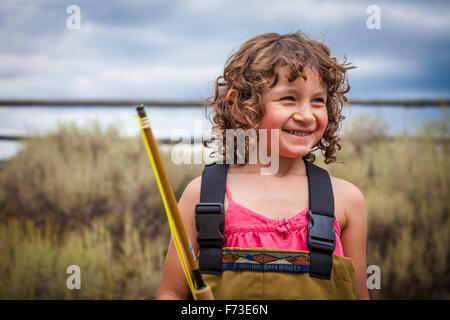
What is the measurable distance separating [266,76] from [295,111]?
0.16m

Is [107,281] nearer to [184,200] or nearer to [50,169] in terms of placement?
[50,169]

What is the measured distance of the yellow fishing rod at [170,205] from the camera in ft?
3.10

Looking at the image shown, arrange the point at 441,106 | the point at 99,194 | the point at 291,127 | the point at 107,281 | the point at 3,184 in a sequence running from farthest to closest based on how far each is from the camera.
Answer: the point at 441,106 < the point at 3,184 < the point at 99,194 < the point at 107,281 < the point at 291,127

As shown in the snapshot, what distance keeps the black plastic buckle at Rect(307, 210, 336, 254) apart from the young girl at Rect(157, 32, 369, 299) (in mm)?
16

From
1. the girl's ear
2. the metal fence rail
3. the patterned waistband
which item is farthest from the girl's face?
the metal fence rail

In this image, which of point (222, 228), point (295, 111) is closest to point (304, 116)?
point (295, 111)

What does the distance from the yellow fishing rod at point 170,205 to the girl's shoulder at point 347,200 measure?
1.92ft

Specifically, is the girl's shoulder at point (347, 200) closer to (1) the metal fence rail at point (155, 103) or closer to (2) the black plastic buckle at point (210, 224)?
(2) the black plastic buckle at point (210, 224)

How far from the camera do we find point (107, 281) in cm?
306

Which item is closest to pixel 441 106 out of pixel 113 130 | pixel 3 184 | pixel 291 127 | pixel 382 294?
pixel 382 294

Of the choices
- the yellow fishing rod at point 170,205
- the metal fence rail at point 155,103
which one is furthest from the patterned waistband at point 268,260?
the metal fence rail at point 155,103

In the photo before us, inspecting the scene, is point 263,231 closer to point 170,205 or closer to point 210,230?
point 210,230

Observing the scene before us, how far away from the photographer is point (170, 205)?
3.30ft
